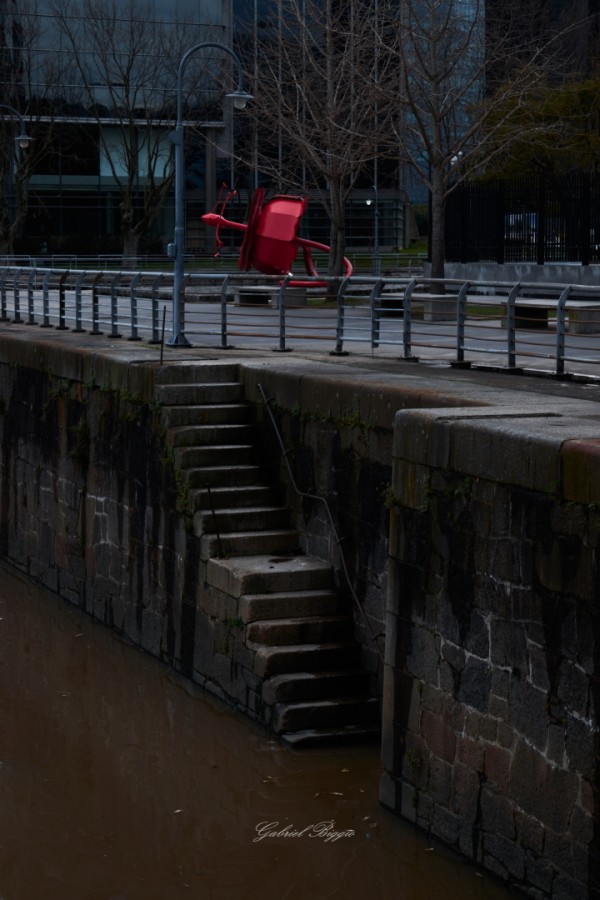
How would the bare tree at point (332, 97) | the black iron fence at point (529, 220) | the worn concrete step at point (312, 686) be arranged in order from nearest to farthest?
the worn concrete step at point (312, 686) < the black iron fence at point (529, 220) < the bare tree at point (332, 97)

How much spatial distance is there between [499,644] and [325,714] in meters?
3.30

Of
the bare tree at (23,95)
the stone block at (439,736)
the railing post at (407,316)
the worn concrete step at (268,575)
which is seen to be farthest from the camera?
the bare tree at (23,95)

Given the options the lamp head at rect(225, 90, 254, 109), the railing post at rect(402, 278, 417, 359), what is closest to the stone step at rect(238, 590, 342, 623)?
the railing post at rect(402, 278, 417, 359)

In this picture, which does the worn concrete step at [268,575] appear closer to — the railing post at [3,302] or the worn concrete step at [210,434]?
the worn concrete step at [210,434]

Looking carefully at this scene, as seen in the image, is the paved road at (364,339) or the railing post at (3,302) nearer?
the paved road at (364,339)

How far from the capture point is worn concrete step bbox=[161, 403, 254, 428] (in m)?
14.8

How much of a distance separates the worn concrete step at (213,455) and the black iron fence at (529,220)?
17933 mm

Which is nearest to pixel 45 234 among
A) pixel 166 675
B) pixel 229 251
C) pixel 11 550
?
pixel 229 251

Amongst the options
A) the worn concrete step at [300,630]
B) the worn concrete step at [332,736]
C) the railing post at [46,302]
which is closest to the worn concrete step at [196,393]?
the worn concrete step at [300,630]

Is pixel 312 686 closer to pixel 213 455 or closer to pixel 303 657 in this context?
pixel 303 657

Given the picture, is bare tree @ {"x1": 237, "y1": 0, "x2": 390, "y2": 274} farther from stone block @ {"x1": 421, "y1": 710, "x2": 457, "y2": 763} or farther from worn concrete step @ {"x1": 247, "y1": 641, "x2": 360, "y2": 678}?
stone block @ {"x1": 421, "y1": 710, "x2": 457, "y2": 763}

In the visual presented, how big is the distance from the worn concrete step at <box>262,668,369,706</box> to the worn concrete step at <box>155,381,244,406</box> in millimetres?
3668

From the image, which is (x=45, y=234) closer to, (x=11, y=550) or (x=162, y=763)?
(x=11, y=550)

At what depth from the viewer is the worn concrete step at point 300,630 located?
12.5 meters
